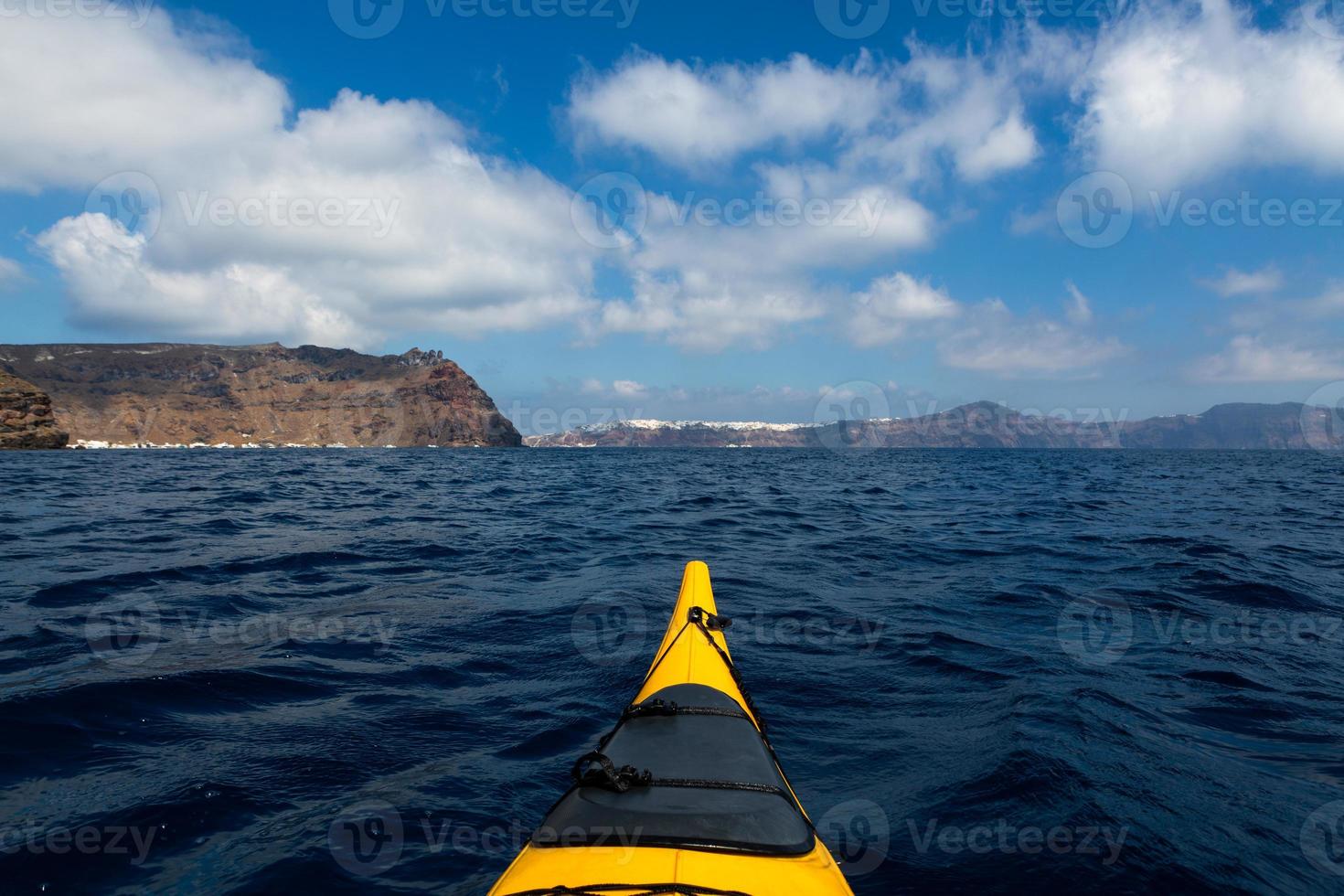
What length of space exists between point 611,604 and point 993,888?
21.9ft

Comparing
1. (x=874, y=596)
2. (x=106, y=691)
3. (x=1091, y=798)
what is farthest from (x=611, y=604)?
(x=1091, y=798)

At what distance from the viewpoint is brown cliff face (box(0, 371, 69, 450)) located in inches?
2982

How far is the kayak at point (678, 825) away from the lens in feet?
8.82

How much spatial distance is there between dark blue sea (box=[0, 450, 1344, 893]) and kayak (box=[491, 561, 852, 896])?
3.29 feet
